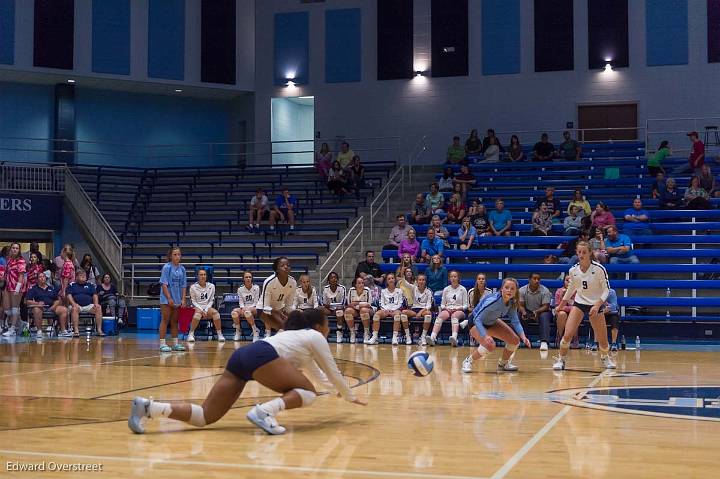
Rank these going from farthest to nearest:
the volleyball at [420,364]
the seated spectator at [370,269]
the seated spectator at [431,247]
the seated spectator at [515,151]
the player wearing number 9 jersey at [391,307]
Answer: the seated spectator at [515,151], the seated spectator at [431,247], the seated spectator at [370,269], the player wearing number 9 jersey at [391,307], the volleyball at [420,364]

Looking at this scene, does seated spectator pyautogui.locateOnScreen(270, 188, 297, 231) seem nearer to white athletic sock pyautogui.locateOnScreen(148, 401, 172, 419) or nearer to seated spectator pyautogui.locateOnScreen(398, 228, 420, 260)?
seated spectator pyautogui.locateOnScreen(398, 228, 420, 260)

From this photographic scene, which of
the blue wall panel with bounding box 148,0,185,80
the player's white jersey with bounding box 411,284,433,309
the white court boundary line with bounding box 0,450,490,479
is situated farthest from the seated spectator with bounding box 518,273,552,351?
the blue wall panel with bounding box 148,0,185,80

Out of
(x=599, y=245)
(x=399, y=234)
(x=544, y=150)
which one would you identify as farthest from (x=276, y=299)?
(x=544, y=150)

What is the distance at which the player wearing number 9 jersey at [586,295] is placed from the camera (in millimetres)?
12531

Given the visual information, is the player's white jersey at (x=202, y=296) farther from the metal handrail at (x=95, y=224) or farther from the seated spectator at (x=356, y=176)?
the seated spectator at (x=356, y=176)

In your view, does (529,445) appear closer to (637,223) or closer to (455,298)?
(455,298)

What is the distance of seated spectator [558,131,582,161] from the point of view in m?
25.8

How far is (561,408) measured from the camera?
862 cm

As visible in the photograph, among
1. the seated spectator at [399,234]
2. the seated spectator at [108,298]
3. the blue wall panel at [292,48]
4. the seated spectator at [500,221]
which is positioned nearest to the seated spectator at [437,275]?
the seated spectator at [399,234]

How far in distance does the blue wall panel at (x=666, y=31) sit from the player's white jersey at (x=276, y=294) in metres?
17.9

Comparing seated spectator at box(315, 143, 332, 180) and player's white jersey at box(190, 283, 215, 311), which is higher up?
seated spectator at box(315, 143, 332, 180)

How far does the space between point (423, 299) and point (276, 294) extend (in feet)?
15.4

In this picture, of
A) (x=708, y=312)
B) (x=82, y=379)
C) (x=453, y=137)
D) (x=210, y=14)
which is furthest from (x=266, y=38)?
(x=82, y=379)

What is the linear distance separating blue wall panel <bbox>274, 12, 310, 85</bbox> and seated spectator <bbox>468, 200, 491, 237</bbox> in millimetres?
10833
